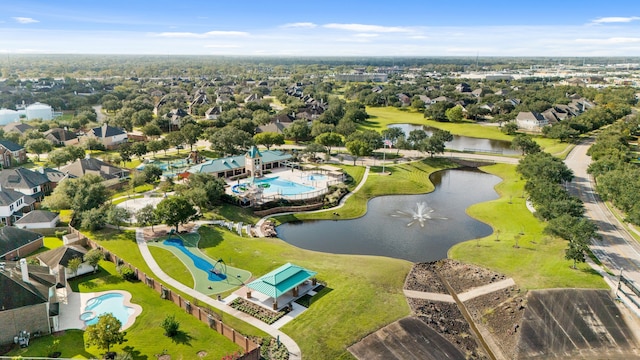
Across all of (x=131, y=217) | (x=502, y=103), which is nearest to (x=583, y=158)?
(x=502, y=103)

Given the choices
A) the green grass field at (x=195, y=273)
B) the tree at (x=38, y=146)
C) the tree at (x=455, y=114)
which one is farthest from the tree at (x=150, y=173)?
the tree at (x=455, y=114)

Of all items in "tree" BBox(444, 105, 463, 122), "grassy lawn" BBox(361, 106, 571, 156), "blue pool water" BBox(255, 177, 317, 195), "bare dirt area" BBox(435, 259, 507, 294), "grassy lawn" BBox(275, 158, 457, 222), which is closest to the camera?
"bare dirt area" BBox(435, 259, 507, 294)

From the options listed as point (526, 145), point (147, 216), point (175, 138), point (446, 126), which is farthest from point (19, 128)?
point (526, 145)

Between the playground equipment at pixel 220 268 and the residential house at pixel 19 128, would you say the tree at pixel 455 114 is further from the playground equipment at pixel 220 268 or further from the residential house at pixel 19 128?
the residential house at pixel 19 128

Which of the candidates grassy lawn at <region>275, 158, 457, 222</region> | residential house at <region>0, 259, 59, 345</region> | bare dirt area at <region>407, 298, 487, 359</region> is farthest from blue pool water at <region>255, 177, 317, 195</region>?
residential house at <region>0, 259, 59, 345</region>

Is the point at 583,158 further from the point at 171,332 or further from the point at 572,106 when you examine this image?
the point at 171,332

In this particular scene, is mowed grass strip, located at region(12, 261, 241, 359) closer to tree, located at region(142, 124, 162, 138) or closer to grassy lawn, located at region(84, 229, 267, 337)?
grassy lawn, located at region(84, 229, 267, 337)

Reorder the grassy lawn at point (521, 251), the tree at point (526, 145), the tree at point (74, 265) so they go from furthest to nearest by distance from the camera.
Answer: the tree at point (526, 145), the grassy lawn at point (521, 251), the tree at point (74, 265)
